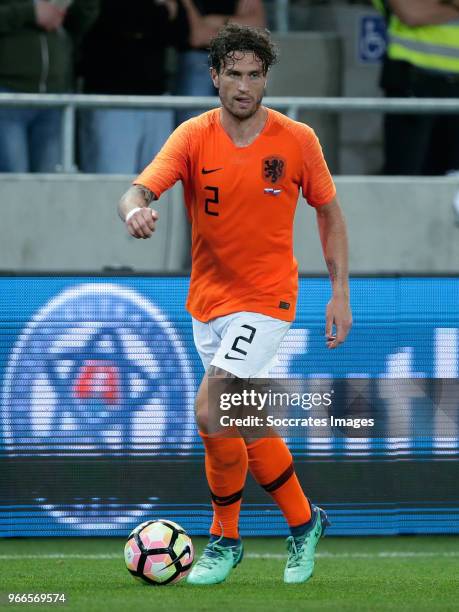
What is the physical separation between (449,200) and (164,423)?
3285 millimetres

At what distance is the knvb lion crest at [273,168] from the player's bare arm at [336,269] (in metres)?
0.28

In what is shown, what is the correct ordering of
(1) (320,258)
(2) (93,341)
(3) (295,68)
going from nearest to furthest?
(2) (93,341), (1) (320,258), (3) (295,68)

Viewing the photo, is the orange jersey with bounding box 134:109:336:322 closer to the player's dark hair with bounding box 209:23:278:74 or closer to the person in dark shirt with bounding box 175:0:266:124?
the player's dark hair with bounding box 209:23:278:74

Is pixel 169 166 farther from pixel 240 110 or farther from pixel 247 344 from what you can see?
pixel 247 344

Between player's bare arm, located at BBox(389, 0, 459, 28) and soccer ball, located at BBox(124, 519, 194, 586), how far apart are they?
5.28 meters

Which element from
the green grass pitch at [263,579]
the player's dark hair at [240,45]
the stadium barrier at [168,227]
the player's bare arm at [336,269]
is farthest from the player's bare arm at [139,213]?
the stadium barrier at [168,227]

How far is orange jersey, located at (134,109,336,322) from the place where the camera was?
644cm

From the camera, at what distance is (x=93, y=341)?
27.3ft

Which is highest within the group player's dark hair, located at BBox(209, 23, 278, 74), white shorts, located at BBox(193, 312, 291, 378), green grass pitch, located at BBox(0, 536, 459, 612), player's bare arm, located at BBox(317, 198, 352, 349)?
player's dark hair, located at BBox(209, 23, 278, 74)

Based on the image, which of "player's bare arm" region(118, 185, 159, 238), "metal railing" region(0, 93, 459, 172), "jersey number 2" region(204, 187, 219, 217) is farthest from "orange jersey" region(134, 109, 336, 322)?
"metal railing" region(0, 93, 459, 172)

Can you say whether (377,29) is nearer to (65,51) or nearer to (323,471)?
(65,51)

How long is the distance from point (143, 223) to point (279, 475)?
58.5 inches

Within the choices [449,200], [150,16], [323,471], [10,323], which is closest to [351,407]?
[323,471]

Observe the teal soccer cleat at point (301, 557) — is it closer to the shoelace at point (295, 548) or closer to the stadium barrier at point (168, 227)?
the shoelace at point (295, 548)
